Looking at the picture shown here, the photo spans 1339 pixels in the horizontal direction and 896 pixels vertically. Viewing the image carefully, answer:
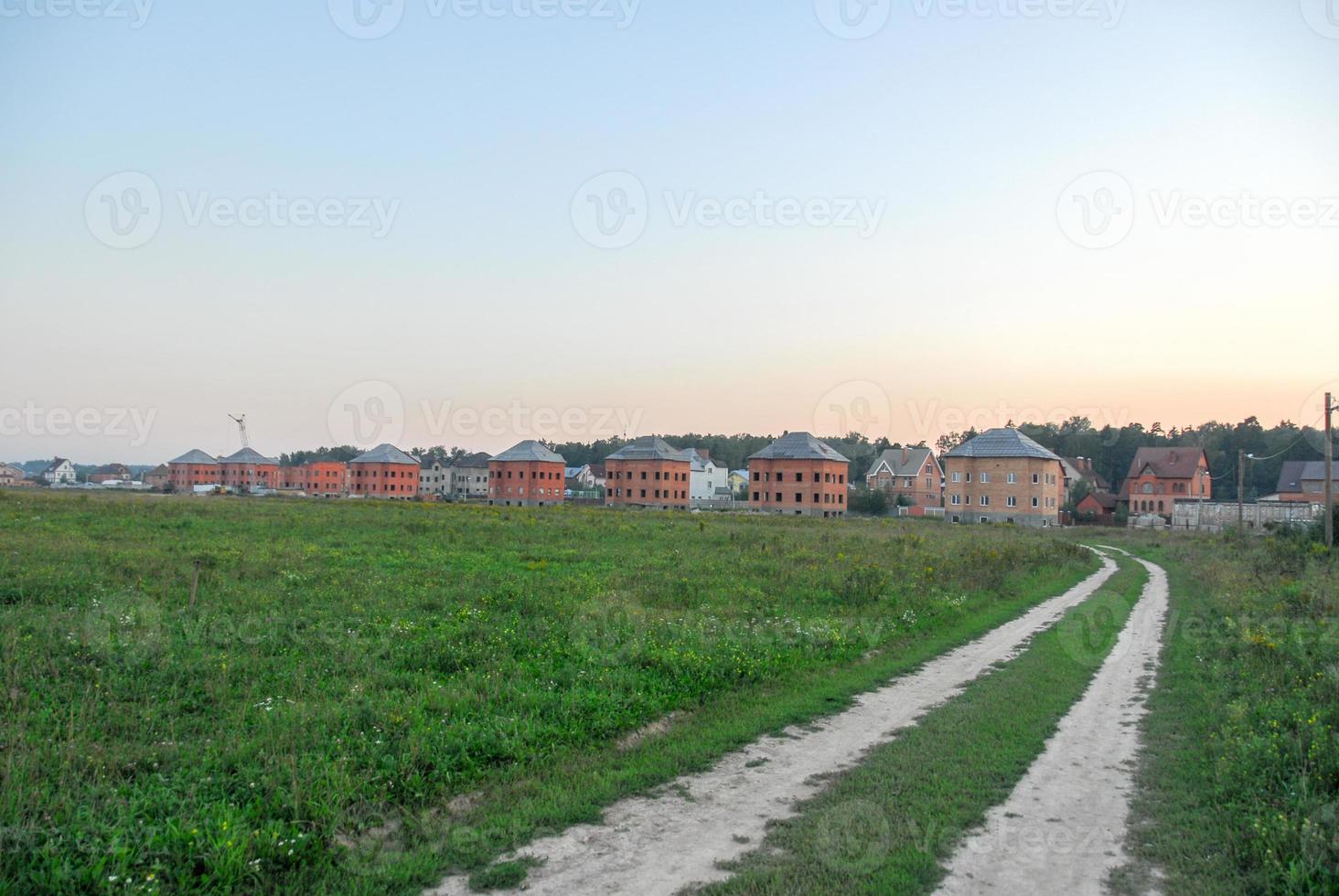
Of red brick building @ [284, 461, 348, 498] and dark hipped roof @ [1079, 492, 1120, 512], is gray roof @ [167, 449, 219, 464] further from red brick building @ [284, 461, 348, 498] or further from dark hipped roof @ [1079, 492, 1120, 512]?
dark hipped roof @ [1079, 492, 1120, 512]

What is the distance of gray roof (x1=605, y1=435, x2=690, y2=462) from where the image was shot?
98688 mm

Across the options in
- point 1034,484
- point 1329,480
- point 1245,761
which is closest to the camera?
point 1245,761

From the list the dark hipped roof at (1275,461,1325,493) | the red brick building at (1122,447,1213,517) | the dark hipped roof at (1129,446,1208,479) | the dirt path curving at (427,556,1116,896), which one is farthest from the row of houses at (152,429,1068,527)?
the dirt path curving at (427,556,1116,896)

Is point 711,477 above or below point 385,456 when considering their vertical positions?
below

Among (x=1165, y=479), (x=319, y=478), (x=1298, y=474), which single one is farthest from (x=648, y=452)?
(x=319, y=478)

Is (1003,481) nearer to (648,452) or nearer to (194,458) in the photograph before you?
(648,452)

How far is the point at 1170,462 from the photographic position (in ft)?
292

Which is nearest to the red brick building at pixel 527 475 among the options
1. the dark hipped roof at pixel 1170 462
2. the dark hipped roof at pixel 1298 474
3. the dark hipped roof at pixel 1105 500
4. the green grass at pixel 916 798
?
the dark hipped roof at pixel 1105 500

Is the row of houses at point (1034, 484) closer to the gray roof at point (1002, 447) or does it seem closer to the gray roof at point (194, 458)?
the gray roof at point (1002, 447)

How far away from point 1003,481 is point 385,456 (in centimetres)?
7818

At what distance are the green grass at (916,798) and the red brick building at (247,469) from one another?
13997 centimetres

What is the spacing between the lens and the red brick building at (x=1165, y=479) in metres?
87.1

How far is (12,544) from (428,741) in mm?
17213

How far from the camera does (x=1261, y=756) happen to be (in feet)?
23.7
